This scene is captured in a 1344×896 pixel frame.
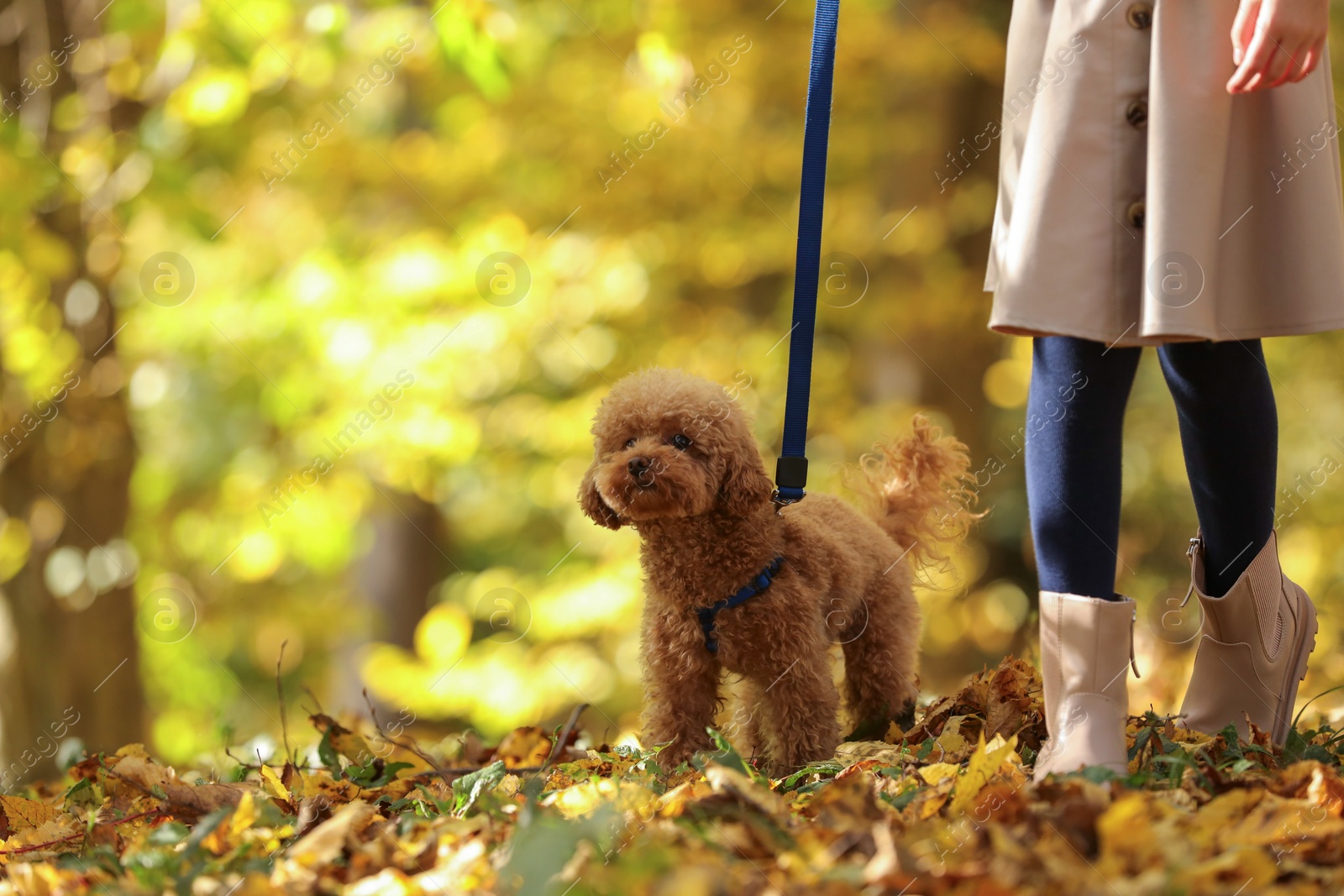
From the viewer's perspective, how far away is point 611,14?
5121mm

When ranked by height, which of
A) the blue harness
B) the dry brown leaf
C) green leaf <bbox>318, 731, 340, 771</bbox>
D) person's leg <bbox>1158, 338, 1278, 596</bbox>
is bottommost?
the dry brown leaf

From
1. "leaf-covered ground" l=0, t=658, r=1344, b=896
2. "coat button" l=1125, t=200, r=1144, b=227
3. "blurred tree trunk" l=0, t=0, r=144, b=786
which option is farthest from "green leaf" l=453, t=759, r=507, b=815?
"blurred tree trunk" l=0, t=0, r=144, b=786

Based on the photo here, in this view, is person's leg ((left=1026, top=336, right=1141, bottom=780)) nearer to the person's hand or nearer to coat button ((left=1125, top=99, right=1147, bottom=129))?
coat button ((left=1125, top=99, right=1147, bottom=129))

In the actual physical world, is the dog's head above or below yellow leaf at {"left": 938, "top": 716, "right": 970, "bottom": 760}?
above

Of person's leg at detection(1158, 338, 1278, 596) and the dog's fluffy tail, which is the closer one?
person's leg at detection(1158, 338, 1278, 596)

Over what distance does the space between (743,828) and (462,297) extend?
407 centimetres

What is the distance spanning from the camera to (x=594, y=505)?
2061 millimetres

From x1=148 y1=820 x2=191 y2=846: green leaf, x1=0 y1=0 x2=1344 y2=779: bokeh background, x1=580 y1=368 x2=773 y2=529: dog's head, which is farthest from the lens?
x1=0 y1=0 x2=1344 y2=779: bokeh background

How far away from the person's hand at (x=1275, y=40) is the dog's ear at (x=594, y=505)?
1295 mm

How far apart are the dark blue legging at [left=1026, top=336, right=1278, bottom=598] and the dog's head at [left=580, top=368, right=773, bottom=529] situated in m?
0.52

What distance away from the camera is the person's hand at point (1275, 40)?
5.40ft

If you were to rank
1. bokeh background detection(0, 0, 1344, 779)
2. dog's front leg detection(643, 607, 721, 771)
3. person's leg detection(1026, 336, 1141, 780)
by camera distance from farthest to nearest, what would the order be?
bokeh background detection(0, 0, 1344, 779)
dog's front leg detection(643, 607, 721, 771)
person's leg detection(1026, 336, 1141, 780)

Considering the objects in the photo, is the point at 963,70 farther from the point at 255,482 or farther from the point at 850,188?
the point at 255,482

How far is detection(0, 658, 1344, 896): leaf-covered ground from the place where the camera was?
1191 millimetres
